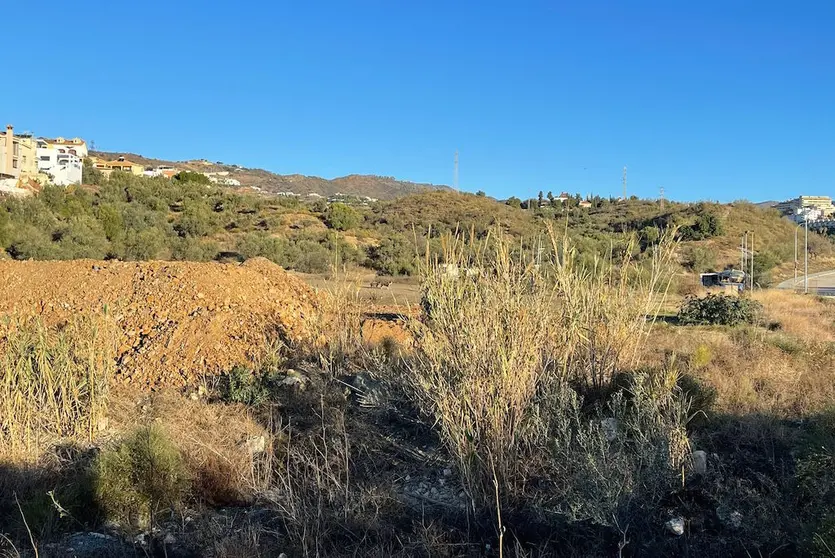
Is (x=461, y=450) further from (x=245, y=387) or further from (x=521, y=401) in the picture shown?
(x=245, y=387)

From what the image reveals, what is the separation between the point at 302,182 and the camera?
73812 millimetres

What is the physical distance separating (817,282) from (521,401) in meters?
33.6

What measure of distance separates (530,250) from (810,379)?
3294 mm

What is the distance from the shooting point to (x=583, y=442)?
3205mm

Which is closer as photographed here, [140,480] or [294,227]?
[140,480]

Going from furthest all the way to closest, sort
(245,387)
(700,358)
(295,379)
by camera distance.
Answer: (700,358)
(295,379)
(245,387)

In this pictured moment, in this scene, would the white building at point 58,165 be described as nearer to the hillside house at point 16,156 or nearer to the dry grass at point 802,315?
the hillside house at point 16,156

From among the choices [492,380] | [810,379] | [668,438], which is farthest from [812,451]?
[810,379]

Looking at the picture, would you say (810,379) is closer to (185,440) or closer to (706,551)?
(706,551)

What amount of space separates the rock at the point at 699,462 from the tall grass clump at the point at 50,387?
413 centimetres

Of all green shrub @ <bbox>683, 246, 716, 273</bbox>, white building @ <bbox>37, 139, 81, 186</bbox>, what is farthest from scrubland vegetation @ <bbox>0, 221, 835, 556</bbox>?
white building @ <bbox>37, 139, 81, 186</bbox>

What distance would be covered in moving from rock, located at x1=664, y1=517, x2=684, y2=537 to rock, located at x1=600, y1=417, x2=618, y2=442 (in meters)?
0.77

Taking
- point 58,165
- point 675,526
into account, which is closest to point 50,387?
point 675,526

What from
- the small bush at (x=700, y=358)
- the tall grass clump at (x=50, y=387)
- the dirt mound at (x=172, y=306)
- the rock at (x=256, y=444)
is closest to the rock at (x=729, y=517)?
the rock at (x=256, y=444)
